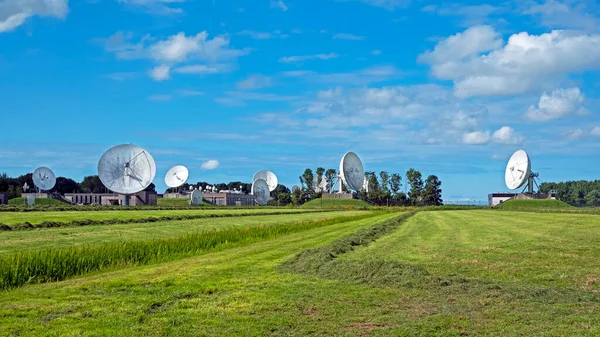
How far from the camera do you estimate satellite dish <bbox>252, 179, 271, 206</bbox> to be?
498 ft

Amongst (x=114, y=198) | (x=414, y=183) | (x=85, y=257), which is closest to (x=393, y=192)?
(x=414, y=183)

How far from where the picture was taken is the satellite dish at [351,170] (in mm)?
124812

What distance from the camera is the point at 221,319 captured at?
11297 millimetres

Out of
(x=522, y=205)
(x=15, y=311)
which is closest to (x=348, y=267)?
(x=15, y=311)

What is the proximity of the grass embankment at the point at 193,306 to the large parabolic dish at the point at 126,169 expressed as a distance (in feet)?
Answer: 267

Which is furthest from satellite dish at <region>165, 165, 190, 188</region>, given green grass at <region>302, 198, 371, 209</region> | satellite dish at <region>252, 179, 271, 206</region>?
green grass at <region>302, 198, 371, 209</region>

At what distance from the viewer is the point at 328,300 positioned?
13016 mm

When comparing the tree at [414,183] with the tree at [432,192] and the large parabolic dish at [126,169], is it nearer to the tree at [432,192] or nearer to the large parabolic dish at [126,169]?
the tree at [432,192]

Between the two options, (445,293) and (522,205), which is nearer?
(445,293)

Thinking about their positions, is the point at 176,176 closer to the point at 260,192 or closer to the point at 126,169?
the point at 260,192

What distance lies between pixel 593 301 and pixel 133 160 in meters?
90.3

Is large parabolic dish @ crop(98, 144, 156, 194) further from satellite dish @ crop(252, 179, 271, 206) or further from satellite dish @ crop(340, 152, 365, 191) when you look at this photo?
satellite dish @ crop(252, 179, 271, 206)

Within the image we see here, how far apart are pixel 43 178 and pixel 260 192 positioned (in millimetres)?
48870

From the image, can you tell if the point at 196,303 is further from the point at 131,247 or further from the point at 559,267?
the point at 131,247
